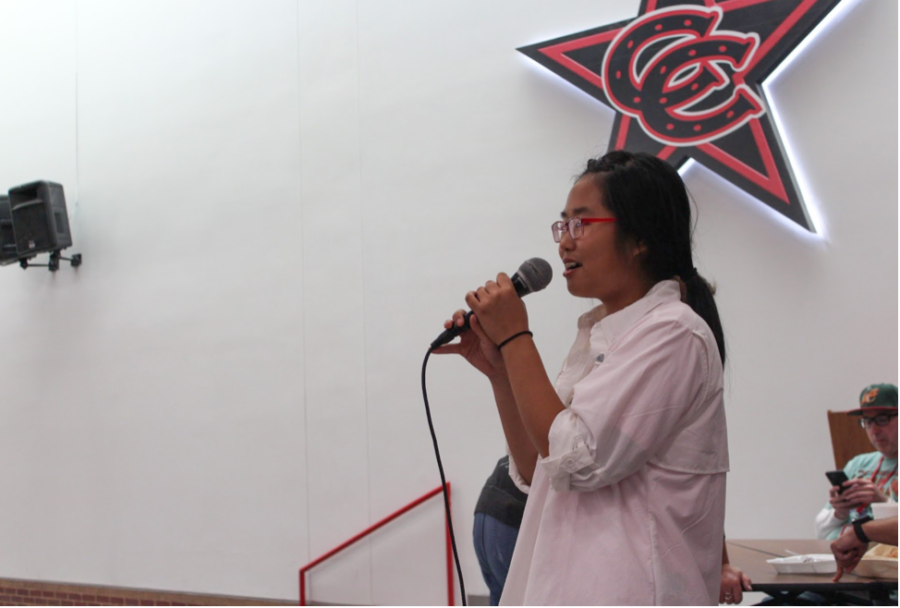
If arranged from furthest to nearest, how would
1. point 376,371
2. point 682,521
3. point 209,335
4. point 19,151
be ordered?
1. point 19,151
2. point 209,335
3. point 376,371
4. point 682,521

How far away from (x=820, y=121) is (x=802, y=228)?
488 mm

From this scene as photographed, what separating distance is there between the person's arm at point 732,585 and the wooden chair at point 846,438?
A: 1.39 m

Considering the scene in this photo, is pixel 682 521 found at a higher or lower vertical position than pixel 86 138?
lower

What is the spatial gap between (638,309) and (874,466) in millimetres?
2232

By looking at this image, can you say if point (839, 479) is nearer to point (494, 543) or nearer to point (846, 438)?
point (846, 438)

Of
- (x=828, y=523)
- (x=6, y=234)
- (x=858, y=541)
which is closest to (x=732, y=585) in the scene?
(x=858, y=541)

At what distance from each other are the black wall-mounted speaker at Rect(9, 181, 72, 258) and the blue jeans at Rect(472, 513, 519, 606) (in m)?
4.18

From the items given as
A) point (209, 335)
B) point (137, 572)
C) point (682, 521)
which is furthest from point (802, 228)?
→ point (137, 572)

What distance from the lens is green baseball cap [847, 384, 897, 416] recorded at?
269 cm

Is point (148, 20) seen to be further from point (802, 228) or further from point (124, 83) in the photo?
point (802, 228)

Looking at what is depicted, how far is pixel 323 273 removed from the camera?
4.56 meters

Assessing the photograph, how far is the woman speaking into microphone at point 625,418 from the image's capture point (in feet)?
3.20

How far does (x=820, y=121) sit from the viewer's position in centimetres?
360

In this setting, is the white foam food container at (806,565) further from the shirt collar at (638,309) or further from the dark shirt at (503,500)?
the shirt collar at (638,309)
